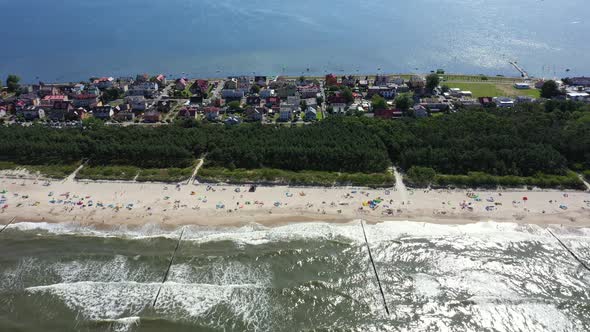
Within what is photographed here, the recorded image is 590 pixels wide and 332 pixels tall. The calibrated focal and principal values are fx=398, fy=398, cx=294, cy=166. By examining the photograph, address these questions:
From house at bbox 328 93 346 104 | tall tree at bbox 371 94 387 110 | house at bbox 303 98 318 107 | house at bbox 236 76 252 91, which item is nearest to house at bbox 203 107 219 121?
house at bbox 236 76 252 91

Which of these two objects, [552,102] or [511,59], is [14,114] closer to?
[552,102]

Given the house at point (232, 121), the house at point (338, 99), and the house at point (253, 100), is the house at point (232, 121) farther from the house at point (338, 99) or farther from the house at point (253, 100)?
the house at point (338, 99)

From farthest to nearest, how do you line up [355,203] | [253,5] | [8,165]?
[253,5]
[8,165]
[355,203]

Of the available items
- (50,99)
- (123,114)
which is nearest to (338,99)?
(123,114)

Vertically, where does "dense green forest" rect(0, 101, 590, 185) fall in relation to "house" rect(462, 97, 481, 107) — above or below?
below

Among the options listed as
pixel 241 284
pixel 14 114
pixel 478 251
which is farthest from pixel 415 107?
pixel 14 114

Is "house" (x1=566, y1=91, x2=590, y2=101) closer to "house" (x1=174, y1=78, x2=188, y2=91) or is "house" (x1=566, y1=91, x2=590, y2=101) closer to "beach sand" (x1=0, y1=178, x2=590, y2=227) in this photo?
"beach sand" (x1=0, y1=178, x2=590, y2=227)
